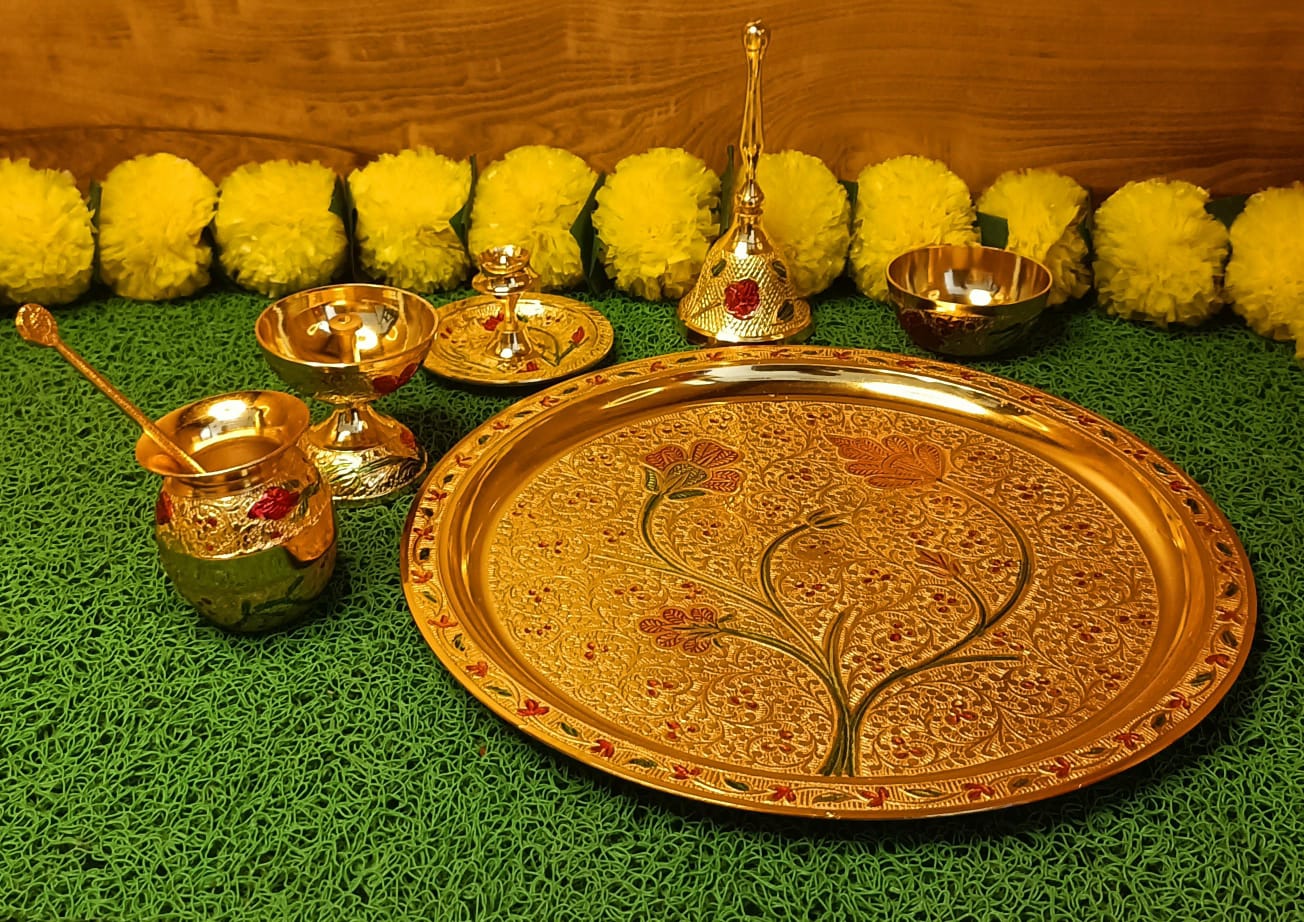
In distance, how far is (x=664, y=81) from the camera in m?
1.21

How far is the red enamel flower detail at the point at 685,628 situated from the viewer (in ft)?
2.39

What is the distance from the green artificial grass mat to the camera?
1.94ft

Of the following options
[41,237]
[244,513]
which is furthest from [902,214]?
[41,237]

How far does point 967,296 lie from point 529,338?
41cm

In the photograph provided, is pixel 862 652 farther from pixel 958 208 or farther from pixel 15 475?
pixel 15 475

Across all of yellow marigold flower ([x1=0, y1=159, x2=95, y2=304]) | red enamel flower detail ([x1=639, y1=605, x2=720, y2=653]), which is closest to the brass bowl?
red enamel flower detail ([x1=639, y1=605, x2=720, y2=653])

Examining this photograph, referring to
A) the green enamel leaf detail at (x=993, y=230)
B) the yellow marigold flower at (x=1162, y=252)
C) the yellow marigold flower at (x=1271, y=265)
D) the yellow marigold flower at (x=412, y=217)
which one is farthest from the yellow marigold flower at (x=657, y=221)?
the yellow marigold flower at (x=1271, y=265)

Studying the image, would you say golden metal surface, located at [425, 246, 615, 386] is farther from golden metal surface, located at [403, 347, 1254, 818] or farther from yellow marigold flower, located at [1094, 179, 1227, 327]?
yellow marigold flower, located at [1094, 179, 1227, 327]

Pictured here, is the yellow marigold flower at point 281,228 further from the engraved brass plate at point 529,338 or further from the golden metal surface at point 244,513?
the golden metal surface at point 244,513

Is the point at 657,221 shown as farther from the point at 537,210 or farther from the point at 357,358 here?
the point at 357,358

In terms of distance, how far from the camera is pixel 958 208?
1.12m

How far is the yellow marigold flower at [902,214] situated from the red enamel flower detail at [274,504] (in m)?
0.64

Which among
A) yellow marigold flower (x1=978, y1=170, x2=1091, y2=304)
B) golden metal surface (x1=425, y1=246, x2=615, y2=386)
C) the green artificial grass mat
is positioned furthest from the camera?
yellow marigold flower (x1=978, y1=170, x2=1091, y2=304)

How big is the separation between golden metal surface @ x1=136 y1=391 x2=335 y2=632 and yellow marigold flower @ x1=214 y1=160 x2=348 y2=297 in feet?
1.35
